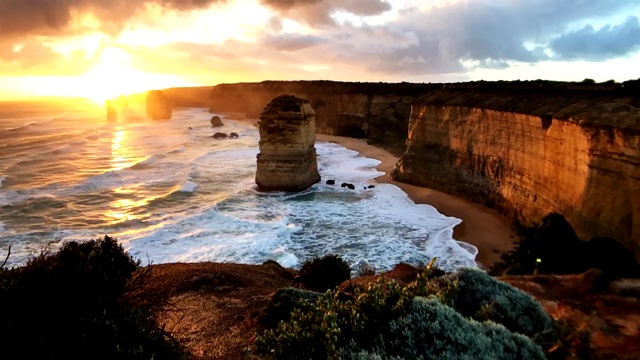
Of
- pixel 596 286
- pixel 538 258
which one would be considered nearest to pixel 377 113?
pixel 538 258

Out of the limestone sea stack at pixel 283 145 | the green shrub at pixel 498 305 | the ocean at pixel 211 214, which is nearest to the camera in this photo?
the green shrub at pixel 498 305

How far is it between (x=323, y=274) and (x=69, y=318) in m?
7.46

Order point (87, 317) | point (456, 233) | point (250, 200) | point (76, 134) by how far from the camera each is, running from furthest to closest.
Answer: point (76, 134)
point (250, 200)
point (456, 233)
point (87, 317)

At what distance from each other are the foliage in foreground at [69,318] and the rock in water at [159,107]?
9601 centimetres

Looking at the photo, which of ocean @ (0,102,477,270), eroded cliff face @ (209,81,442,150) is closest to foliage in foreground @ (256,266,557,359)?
ocean @ (0,102,477,270)

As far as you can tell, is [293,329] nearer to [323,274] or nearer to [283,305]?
[283,305]

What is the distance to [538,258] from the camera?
13828 mm

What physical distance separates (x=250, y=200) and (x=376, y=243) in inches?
395

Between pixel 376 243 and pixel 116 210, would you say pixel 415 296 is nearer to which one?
pixel 376 243

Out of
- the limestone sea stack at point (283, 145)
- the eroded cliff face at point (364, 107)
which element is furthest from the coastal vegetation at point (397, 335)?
the eroded cliff face at point (364, 107)

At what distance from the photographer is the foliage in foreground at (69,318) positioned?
15.3ft

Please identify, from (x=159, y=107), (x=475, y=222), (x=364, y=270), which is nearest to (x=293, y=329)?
(x=364, y=270)

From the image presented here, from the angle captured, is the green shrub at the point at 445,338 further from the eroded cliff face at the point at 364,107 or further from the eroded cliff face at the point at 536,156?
the eroded cliff face at the point at 364,107

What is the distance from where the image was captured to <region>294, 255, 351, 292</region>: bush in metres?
11.6
